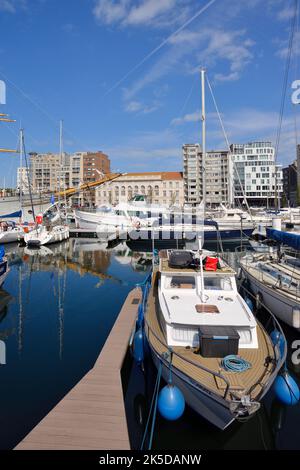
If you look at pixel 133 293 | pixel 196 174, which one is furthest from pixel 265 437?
pixel 196 174

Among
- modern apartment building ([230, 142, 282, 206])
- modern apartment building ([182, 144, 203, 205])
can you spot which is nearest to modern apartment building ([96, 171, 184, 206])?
modern apartment building ([182, 144, 203, 205])

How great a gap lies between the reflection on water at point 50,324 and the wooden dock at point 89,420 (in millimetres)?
1341

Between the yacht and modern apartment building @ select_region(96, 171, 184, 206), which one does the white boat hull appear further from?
modern apartment building @ select_region(96, 171, 184, 206)

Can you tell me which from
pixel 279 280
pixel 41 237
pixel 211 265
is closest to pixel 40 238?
pixel 41 237

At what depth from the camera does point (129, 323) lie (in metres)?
13.1

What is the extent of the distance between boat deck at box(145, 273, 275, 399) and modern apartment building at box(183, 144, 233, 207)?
417ft

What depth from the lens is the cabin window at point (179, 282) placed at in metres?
12.1

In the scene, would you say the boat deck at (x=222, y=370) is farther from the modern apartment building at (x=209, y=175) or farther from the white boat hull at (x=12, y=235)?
the modern apartment building at (x=209, y=175)

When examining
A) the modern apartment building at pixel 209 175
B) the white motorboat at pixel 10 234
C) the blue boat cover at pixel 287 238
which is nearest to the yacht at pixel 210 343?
the blue boat cover at pixel 287 238

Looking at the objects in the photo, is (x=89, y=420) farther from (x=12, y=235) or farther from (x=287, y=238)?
(x=12, y=235)

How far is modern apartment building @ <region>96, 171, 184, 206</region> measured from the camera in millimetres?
133500

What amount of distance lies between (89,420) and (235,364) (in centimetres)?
373
